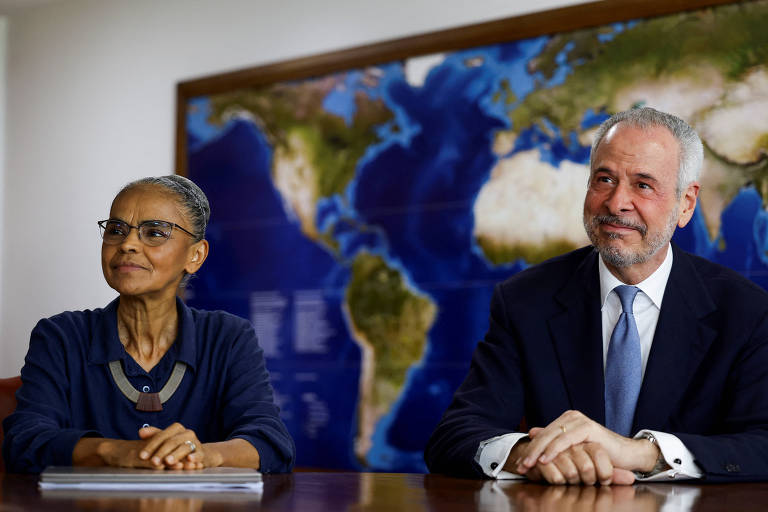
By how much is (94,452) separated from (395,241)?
250 centimetres

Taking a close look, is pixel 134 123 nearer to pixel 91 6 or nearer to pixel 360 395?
pixel 91 6

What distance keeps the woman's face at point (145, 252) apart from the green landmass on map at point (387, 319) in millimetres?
1929

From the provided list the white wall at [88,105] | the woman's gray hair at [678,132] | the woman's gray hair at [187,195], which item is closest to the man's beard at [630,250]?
the woman's gray hair at [678,132]

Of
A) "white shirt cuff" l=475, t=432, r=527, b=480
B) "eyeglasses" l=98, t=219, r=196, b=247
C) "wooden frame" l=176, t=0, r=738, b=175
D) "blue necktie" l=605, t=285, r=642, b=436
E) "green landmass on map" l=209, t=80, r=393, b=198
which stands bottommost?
"white shirt cuff" l=475, t=432, r=527, b=480

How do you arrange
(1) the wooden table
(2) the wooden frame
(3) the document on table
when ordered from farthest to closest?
(2) the wooden frame < (3) the document on table < (1) the wooden table

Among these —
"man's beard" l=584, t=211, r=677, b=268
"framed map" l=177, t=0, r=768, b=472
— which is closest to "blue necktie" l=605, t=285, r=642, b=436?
"man's beard" l=584, t=211, r=677, b=268

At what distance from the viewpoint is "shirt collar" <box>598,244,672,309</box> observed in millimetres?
2155

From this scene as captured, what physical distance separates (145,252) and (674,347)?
125 centimetres

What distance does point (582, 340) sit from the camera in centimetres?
212

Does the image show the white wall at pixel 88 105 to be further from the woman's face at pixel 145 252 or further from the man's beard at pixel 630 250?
the man's beard at pixel 630 250

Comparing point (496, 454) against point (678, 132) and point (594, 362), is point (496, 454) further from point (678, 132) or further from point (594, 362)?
point (678, 132)

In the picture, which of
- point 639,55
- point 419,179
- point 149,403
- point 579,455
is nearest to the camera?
point 579,455

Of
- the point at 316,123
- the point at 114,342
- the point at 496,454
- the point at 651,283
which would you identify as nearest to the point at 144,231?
the point at 114,342

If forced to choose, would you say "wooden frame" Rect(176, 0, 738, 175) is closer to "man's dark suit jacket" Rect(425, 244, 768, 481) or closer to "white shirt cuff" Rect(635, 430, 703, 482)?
"man's dark suit jacket" Rect(425, 244, 768, 481)
